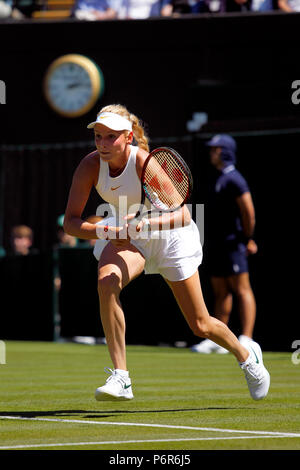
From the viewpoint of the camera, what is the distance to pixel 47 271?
16047 mm

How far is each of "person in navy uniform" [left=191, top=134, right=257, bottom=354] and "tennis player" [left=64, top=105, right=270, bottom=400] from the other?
16.3 feet

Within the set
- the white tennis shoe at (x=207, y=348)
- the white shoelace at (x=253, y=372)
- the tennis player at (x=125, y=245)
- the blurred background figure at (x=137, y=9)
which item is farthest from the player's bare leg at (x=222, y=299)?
the blurred background figure at (x=137, y=9)

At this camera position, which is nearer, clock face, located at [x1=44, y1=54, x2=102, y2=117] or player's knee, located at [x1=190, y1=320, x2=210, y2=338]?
player's knee, located at [x1=190, y1=320, x2=210, y2=338]

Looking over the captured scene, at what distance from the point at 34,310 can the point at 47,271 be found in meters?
0.62

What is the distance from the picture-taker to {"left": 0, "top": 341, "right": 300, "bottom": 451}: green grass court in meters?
5.58

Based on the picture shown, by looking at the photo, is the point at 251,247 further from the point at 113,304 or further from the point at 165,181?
the point at 113,304

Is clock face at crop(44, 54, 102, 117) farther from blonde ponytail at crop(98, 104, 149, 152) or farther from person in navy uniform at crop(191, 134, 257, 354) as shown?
blonde ponytail at crop(98, 104, 149, 152)

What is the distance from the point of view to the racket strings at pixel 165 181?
23.4 feet

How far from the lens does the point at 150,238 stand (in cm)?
732

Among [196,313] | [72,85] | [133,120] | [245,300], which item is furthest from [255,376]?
[72,85]

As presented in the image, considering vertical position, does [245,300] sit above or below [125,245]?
below

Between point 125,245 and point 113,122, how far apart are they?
0.84 meters

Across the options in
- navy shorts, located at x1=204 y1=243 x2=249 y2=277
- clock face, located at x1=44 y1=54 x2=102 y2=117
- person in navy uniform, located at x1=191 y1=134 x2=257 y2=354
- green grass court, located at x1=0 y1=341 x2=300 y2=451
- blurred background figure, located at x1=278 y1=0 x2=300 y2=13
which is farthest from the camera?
clock face, located at x1=44 y1=54 x2=102 y2=117

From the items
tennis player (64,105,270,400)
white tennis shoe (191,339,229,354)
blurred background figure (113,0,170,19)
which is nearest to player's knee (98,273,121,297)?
tennis player (64,105,270,400)
